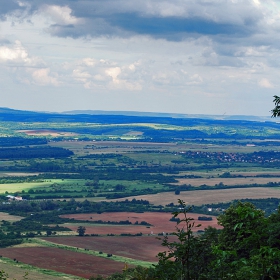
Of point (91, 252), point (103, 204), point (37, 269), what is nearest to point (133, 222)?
point (103, 204)

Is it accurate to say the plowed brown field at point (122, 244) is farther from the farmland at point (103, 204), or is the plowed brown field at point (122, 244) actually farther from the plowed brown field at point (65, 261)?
the plowed brown field at point (65, 261)

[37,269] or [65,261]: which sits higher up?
[37,269]

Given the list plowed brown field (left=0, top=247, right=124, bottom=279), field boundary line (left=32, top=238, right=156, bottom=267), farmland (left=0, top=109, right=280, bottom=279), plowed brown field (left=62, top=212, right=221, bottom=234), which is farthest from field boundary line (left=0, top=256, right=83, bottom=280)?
plowed brown field (left=62, top=212, right=221, bottom=234)

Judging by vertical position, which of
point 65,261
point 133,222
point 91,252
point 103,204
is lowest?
point 103,204

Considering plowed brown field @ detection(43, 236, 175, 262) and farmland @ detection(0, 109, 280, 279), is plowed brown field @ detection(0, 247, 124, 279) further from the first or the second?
plowed brown field @ detection(43, 236, 175, 262)

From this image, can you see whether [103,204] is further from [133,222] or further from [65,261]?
[65,261]

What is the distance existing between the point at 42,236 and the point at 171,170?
4126 inches

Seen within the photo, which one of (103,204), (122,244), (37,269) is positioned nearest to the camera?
(37,269)

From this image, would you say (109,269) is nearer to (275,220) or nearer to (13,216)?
(275,220)

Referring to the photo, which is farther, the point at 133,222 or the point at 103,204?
the point at 103,204

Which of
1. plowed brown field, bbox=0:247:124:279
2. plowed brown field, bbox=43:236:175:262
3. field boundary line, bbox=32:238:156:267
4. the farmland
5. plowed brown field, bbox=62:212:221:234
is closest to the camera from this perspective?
plowed brown field, bbox=0:247:124:279

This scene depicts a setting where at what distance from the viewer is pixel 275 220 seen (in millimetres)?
30469

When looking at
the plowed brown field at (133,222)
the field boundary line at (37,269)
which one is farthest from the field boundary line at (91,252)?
the plowed brown field at (133,222)

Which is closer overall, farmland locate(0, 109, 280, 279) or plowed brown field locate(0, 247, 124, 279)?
plowed brown field locate(0, 247, 124, 279)
